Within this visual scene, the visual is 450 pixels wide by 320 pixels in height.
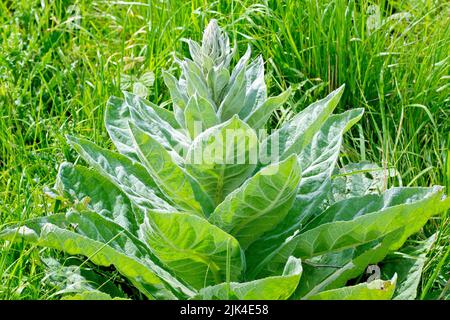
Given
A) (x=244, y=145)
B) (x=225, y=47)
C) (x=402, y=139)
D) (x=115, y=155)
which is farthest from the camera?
(x=402, y=139)

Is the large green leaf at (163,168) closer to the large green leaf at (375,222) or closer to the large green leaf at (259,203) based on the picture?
the large green leaf at (259,203)

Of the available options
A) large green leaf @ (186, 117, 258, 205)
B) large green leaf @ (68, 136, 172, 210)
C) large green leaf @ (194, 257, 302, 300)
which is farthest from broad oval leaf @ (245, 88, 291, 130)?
large green leaf @ (194, 257, 302, 300)

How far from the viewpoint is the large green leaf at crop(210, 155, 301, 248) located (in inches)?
82.2

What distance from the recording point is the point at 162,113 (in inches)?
102

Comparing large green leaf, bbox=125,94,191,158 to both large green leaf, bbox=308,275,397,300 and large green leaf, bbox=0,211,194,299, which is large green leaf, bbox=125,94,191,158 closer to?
large green leaf, bbox=0,211,194,299

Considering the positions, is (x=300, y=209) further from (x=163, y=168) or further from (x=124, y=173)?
(x=124, y=173)

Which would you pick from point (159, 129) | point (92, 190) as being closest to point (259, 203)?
point (159, 129)

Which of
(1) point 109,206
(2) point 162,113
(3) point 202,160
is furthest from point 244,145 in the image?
(1) point 109,206

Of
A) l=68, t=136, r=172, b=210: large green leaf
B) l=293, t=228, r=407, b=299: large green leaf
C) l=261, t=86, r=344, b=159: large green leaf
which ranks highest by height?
l=261, t=86, r=344, b=159: large green leaf

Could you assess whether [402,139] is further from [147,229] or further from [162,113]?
[147,229]

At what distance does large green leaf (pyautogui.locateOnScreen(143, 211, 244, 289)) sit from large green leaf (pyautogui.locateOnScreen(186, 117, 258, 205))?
198mm

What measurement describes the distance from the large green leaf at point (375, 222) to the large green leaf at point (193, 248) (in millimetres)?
229

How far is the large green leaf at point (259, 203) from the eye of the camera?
82.2 inches
